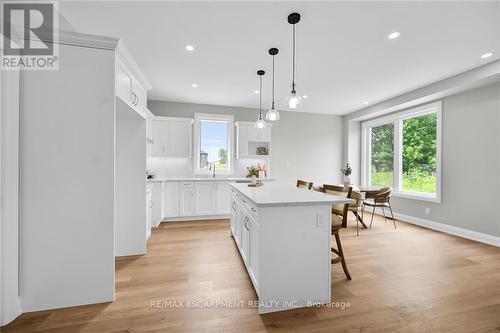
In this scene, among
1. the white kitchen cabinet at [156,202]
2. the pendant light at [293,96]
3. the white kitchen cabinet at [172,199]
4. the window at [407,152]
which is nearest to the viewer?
the pendant light at [293,96]

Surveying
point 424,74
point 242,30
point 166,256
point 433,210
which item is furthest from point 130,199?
point 433,210

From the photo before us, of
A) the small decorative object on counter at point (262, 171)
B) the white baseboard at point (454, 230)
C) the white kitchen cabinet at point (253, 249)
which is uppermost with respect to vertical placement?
the small decorative object on counter at point (262, 171)

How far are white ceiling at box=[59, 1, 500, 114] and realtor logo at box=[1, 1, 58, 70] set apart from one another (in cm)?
39

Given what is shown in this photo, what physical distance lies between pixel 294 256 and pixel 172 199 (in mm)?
3461

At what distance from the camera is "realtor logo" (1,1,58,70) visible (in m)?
1.64

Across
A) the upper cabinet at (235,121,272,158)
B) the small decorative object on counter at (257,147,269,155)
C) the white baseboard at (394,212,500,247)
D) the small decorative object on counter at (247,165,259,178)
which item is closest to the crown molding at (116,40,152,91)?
the upper cabinet at (235,121,272,158)

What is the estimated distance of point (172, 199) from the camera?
4586 millimetres

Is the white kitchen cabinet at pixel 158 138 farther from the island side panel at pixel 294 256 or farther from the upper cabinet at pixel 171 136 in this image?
the island side panel at pixel 294 256

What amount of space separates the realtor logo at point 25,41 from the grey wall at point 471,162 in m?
5.68

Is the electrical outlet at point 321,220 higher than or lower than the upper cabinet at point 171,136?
lower

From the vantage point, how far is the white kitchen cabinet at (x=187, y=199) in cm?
461

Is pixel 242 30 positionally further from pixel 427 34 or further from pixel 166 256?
pixel 166 256

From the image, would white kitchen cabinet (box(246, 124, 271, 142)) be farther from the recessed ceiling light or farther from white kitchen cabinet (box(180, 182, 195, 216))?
the recessed ceiling light

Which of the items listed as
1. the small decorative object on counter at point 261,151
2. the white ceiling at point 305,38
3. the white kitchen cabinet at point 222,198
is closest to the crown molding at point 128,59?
the white ceiling at point 305,38
